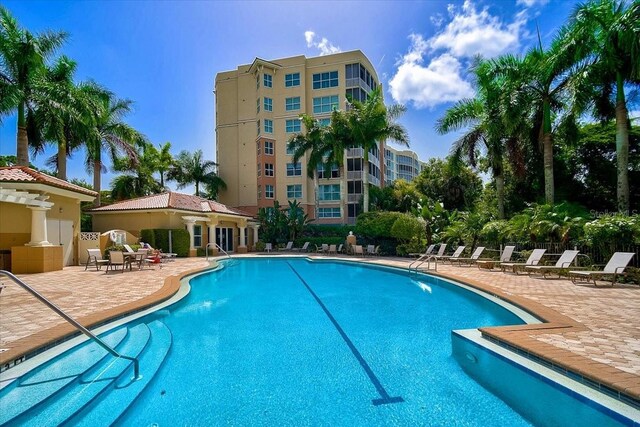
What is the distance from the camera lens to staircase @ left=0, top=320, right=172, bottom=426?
12.1 ft

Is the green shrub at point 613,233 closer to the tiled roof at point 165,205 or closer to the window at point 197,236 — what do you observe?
the tiled roof at point 165,205

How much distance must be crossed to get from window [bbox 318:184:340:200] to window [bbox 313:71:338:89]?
12.1 metres

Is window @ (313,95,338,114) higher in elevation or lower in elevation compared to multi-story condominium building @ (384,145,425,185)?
lower

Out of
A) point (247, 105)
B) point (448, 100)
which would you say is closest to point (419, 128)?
point (448, 100)

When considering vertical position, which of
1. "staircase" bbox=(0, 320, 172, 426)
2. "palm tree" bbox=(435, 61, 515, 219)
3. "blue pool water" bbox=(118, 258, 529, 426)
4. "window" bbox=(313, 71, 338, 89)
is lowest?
"blue pool water" bbox=(118, 258, 529, 426)

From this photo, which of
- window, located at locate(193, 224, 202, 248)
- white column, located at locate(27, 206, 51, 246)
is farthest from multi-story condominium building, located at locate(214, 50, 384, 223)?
white column, located at locate(27, 206, 51, 246)

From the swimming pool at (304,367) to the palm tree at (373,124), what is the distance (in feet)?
63.8

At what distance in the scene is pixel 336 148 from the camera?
2853 centimetres

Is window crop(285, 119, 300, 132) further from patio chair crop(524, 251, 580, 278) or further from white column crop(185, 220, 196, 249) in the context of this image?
patio chair crop(524, 251, 580, 278)

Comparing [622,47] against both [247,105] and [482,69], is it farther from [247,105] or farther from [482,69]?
[247,105]

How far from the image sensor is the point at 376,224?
25328 millimetres

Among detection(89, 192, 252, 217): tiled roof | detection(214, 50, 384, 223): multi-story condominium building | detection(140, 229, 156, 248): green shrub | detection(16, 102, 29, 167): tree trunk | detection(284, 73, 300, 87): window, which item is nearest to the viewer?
detection(16, 102, 29, 167): tree trunk

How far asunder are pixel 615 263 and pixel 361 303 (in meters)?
7.45

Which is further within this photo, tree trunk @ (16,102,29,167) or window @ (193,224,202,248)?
window @ (193,224,202,248)
